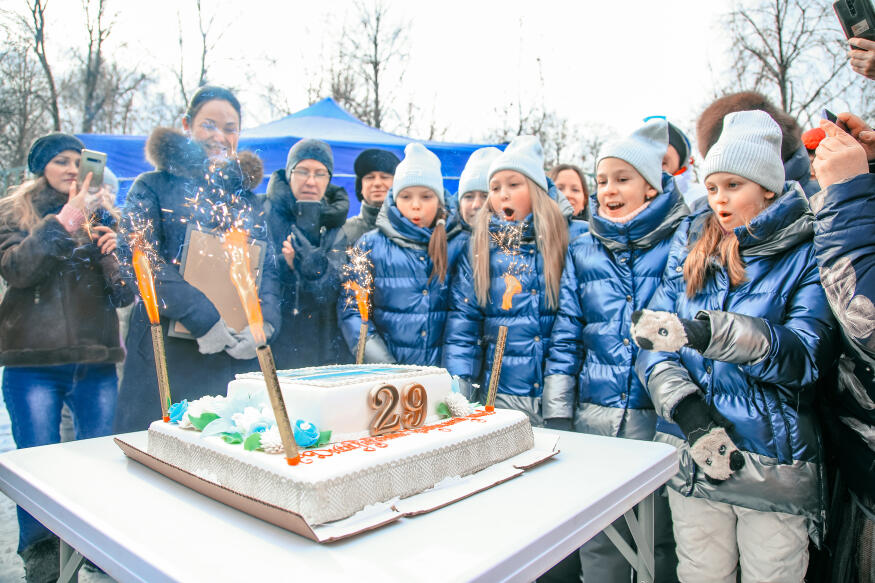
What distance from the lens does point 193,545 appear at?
879 millimetres

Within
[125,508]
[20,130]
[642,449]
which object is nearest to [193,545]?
[125,508]

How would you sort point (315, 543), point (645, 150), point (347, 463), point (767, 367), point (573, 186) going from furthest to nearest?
point (573, 186), point (645, 150), point (767, 367), point (347, 463), point (315, 543)

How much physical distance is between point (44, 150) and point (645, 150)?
8.08 ft

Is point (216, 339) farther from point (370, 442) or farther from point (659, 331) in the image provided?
point (659, 331)

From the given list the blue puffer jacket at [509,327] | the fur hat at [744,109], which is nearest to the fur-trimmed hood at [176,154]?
the blue puffer jacket at [509,327]

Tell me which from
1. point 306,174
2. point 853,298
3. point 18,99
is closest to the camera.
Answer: point 853,298

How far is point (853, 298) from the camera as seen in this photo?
1.33 meters

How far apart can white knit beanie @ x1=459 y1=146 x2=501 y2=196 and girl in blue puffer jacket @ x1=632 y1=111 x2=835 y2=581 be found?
1533 millimetres

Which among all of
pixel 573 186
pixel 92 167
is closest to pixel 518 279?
pixel 573 186

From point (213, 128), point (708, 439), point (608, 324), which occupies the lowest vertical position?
point (708, 439)

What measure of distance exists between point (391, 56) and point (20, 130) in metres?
12.8

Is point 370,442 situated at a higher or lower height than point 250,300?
lower

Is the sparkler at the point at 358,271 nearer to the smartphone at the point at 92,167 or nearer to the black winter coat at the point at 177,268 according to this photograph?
the black winter coat at the point at 177,268

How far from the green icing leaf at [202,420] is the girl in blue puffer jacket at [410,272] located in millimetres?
1098
